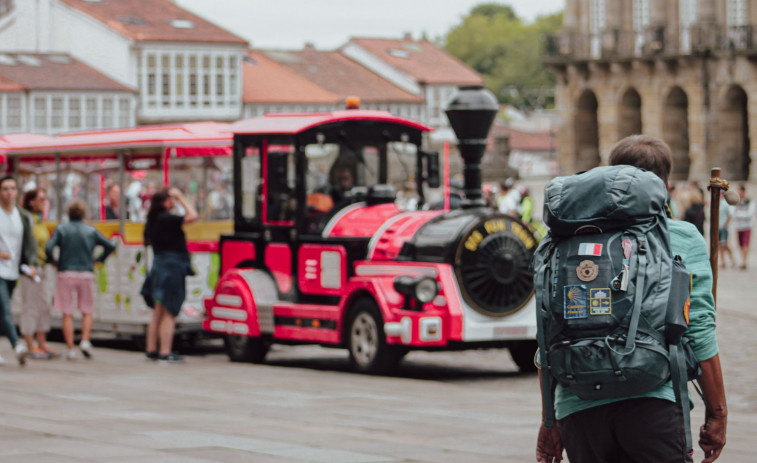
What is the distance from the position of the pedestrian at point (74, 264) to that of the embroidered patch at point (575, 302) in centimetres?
1084

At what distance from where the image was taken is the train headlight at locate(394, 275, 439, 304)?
13.4 m

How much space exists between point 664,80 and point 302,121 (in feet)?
170

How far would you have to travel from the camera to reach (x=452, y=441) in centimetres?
913

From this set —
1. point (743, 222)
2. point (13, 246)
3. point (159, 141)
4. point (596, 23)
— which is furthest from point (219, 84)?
point (13, 246)

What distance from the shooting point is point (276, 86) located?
8738 centimetres

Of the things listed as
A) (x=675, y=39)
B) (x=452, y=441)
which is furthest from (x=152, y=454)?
(x=675, y=39)

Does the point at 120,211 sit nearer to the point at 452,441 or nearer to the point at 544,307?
the point at 452,441

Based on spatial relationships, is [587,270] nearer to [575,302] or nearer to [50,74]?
[575,302]

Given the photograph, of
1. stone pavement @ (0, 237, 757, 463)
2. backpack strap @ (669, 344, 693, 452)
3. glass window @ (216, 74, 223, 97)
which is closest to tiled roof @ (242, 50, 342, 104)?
glass window @ (216, 74, 223, 97)

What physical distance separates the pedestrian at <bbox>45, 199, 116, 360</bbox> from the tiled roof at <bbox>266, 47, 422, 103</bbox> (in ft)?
262

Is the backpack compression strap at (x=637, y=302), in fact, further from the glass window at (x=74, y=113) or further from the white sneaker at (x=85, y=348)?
the glass window at (x=74, y=113)

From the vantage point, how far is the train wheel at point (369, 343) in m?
13.6

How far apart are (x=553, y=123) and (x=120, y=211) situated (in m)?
124

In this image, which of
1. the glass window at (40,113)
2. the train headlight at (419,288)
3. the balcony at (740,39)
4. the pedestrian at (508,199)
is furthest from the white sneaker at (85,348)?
the glass window at (40,113)
